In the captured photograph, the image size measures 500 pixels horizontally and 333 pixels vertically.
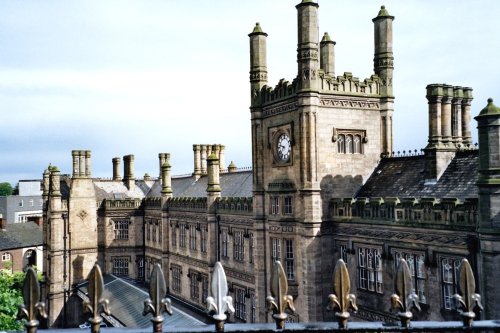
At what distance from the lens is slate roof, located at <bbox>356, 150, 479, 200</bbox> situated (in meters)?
20.7

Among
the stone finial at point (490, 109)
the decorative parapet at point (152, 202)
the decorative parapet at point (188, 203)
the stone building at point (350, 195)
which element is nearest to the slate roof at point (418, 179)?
the stone building at point (350, 195)

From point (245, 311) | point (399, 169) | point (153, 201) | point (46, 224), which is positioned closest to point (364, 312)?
point (399, 169)

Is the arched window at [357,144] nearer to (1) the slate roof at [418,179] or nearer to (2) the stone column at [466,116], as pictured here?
(1) the slate roof at [418,179]

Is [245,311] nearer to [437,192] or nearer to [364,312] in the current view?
[364,312]

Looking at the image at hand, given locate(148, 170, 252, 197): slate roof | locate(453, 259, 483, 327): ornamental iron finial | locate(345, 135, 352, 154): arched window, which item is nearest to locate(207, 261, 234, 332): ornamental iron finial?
locate(453, 259, 483, 327): ornamental iron finial

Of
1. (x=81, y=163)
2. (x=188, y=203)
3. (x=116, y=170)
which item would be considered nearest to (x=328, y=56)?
(x=188, y=203)

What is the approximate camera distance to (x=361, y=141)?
2698 centimetres

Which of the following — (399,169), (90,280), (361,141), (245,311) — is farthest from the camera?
(245,311)

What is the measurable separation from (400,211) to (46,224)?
42385 mm

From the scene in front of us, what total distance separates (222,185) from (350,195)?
61.9 ft

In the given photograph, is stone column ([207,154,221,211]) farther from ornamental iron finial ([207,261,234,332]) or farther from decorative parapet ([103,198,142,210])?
ornamental iron finial ([207,261,234,332])

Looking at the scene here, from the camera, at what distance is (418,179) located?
23344 millimetres

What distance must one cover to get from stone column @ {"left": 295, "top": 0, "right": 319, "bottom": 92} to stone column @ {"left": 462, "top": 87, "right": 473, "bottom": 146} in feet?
A: 25.2

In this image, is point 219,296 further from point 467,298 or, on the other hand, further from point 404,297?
point 467,298
